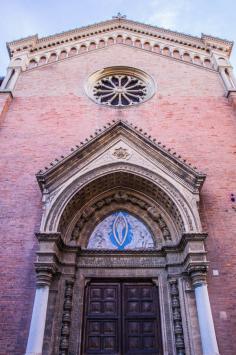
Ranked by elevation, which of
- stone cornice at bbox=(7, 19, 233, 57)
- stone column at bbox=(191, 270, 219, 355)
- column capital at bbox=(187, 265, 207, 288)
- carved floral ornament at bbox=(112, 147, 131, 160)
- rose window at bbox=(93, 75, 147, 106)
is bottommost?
stone column at bbox=(191, 270, 219, 355)

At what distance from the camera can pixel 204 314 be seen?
716 cm

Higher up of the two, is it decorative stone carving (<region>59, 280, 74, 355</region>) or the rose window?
the rose window

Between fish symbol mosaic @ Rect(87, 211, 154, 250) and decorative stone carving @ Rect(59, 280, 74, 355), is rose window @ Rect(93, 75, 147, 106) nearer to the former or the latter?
fish symbol mosaic @ Rect(87, 211, 154, 250)

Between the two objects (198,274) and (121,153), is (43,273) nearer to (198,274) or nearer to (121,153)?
(198,274)

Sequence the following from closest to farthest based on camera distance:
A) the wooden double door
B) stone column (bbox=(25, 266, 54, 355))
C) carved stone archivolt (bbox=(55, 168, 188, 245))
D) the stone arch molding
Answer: stone column (bbox=(25, 266, 54, 355)) → the wooden double door → the stone arch molding → carved stone archivolt (bbox=(55, 168, 188, 245))

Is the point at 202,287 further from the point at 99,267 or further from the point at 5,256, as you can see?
the point at 5,256

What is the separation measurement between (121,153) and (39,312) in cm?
488

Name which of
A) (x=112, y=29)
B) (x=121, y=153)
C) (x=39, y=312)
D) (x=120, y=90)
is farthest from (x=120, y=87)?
(x=39, y=312)

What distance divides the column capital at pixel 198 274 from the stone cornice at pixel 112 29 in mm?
10520

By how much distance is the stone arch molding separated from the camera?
8672 millimetres

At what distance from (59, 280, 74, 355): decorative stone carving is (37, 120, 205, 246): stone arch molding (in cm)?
137

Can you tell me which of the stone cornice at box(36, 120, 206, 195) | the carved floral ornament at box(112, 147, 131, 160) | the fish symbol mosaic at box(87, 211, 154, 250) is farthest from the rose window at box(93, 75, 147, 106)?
the fish symbol mosaic at box(87, 211, 154, 250)

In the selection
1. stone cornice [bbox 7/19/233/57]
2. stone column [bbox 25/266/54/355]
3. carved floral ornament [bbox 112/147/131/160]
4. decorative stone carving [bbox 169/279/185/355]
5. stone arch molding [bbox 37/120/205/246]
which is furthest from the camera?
stone cornice [bbox 7/19/233/57]

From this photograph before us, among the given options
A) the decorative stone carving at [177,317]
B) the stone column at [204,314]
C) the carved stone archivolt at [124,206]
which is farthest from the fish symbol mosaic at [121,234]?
the stone column at [204,314]
